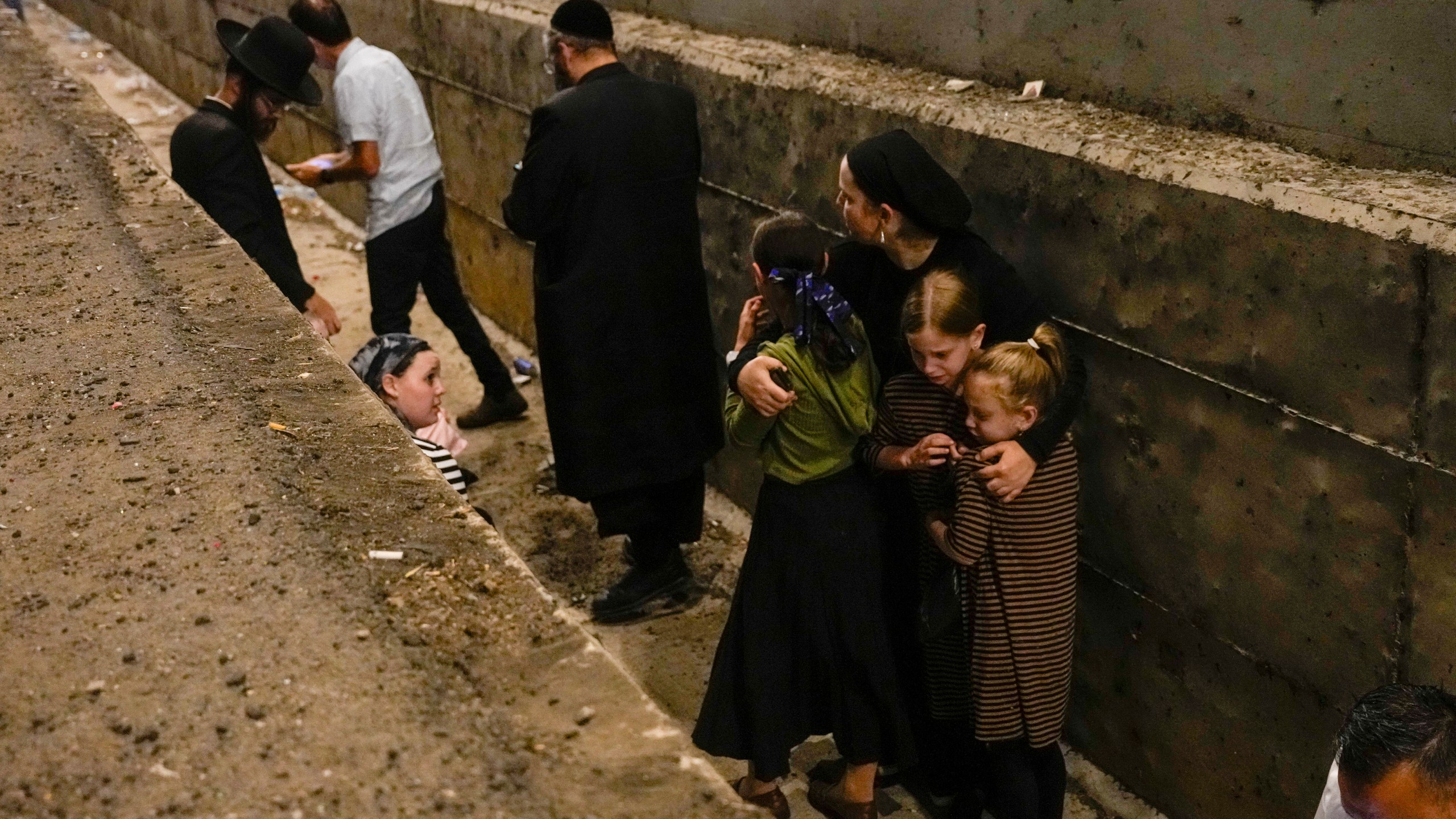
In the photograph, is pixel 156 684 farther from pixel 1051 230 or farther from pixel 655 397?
pixel 655 397

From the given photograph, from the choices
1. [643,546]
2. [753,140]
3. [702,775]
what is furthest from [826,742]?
[702,775]

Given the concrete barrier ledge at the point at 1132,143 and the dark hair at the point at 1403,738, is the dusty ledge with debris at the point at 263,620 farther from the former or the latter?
the concrete barrier ledge at the point at 1132,143

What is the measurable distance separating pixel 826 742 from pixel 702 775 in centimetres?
231

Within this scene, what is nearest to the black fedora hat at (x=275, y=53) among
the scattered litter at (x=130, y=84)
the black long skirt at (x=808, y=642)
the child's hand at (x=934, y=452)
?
the black long skirt at (x=808, y=642)

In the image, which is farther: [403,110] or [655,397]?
[403,110]

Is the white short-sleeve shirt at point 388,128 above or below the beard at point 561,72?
below

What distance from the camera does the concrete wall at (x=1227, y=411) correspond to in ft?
9.16

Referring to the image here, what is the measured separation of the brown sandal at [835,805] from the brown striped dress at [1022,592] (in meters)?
0.51

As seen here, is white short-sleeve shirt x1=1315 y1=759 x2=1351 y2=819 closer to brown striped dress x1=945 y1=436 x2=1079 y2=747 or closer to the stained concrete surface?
brown striped dress x1=945 y1=436 x2=1079 y2=747

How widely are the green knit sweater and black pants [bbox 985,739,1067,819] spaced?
78cm

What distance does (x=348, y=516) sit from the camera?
261cm

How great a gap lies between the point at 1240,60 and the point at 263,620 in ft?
7.94

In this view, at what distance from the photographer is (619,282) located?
4.44m

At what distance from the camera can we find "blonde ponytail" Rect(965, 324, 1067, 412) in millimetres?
3043
